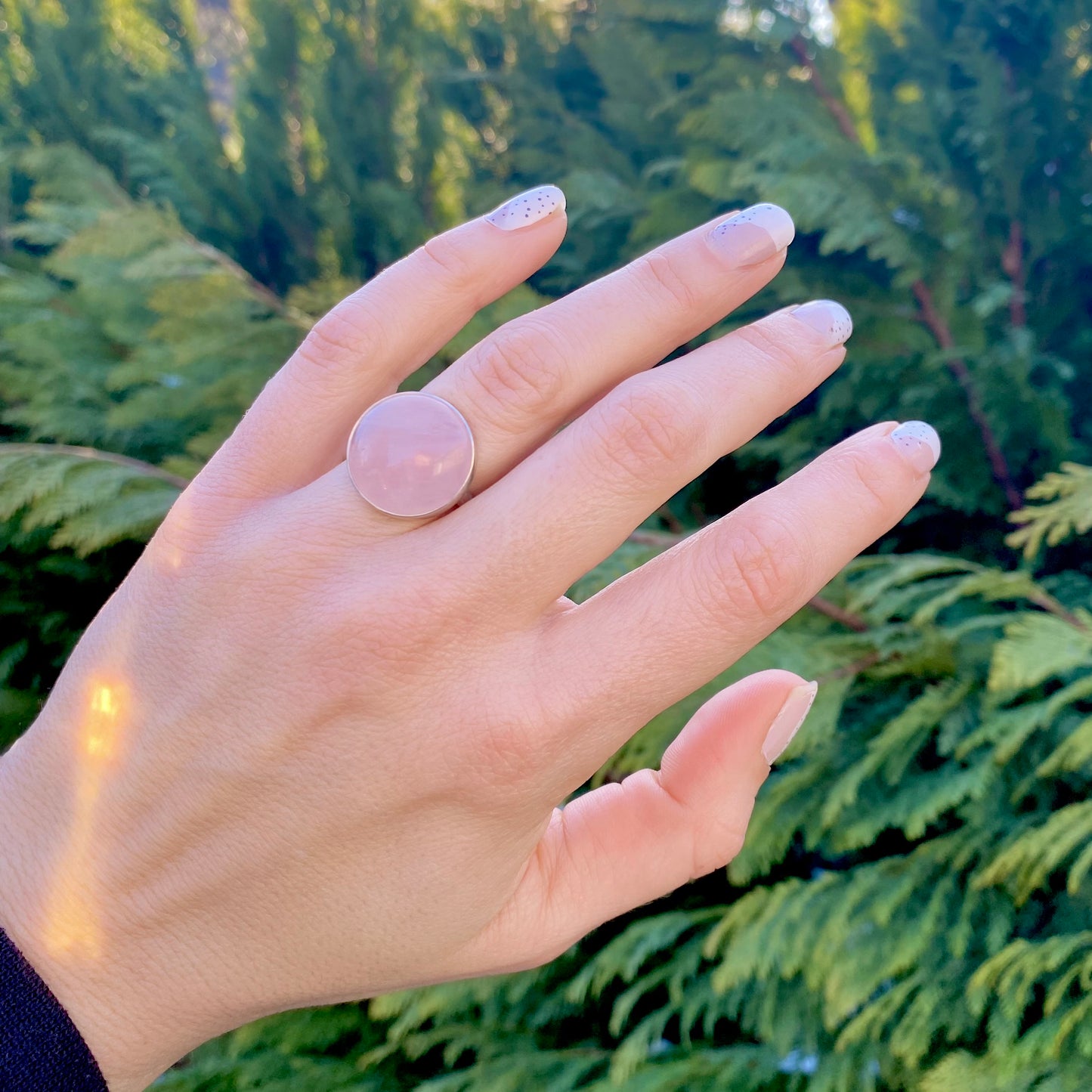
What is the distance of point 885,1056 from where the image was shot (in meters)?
1.32

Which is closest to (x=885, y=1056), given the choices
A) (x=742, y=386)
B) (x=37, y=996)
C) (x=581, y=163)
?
(x=742, y=386)

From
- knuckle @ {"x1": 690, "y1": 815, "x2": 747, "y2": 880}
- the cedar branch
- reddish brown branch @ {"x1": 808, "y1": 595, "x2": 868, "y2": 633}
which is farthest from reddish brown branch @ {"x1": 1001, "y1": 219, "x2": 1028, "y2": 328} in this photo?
the cedar branch

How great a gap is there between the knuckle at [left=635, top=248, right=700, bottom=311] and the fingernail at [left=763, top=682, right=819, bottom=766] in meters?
0.45

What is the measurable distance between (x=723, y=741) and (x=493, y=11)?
270 centimetres

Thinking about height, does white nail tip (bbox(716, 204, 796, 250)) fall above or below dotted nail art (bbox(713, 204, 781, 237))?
below

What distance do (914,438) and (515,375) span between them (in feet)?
1.41

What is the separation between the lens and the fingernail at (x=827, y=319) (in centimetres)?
99

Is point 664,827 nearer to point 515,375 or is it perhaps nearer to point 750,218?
point 515,375

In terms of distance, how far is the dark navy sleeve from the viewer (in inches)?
32.7

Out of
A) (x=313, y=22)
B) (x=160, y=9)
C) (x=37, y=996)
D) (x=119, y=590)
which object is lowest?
(x=37, y=996)

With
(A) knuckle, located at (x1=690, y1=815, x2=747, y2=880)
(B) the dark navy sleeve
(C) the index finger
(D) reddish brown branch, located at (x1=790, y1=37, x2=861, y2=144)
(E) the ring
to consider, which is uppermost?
(D) reddish brown branch, located at (x1=790, y1=37, x2=861, y2=144)

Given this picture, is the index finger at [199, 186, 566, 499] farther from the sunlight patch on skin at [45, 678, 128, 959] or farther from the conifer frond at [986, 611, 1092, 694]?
the conifer frond at [986, 611, 1092, 694]

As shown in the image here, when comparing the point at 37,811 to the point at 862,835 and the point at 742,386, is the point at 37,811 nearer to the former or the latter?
the point at 742,386

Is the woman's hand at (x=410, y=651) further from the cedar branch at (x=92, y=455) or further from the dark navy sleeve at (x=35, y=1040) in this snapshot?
the cedar branch at (x=92, y=455)
